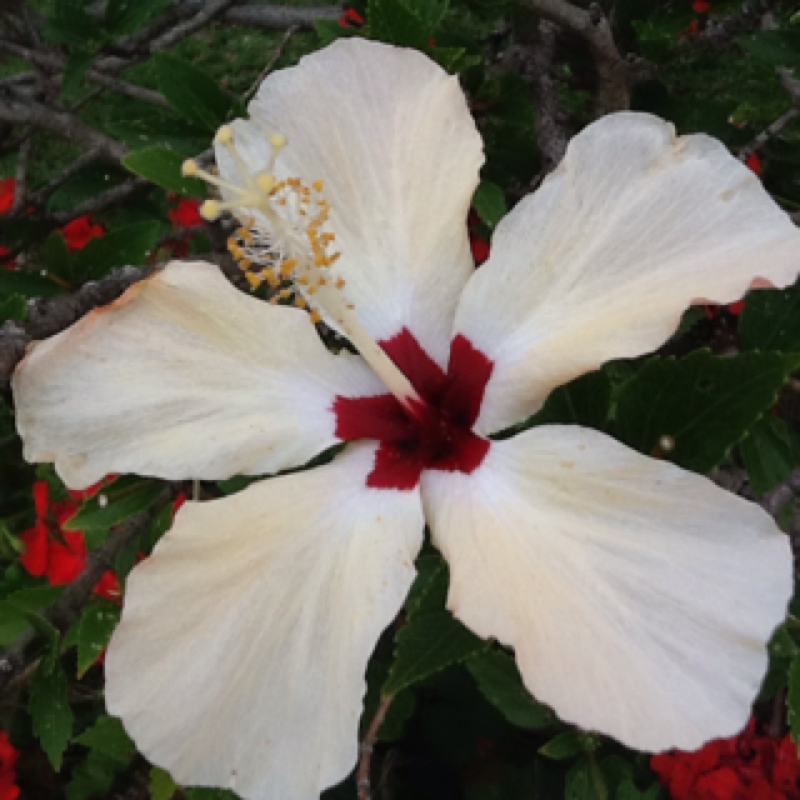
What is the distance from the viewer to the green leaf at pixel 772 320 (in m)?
Answer: 1.28

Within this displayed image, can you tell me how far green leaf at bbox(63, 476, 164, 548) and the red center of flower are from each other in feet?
1.13

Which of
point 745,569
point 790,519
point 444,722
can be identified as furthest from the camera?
point 444,722

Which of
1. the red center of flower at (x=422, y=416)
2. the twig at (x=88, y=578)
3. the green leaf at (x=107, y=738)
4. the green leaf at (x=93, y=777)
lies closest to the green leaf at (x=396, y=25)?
the red center of flower at (x=422, y=416)

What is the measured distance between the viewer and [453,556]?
0.91 metres

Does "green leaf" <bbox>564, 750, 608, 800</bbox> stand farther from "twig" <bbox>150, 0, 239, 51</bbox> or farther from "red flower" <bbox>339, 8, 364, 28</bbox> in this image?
Answer: "twig" <bbox>150, 0, 239, 51</bbox>

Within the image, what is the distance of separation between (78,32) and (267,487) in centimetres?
119

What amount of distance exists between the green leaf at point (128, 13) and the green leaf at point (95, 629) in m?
1.01

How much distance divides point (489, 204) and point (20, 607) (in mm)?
904

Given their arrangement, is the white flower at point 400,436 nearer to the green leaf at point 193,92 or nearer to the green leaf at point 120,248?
the green leaf at point 193,92

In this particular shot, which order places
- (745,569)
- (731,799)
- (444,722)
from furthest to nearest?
(444,722) < (731,799) < (745,569)

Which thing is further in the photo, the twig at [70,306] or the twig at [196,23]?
the twig at [196,23]

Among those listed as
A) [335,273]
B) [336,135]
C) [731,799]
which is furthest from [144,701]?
[731,799]

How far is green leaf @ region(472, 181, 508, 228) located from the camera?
133cm

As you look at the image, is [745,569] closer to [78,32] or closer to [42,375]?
[42,375]
